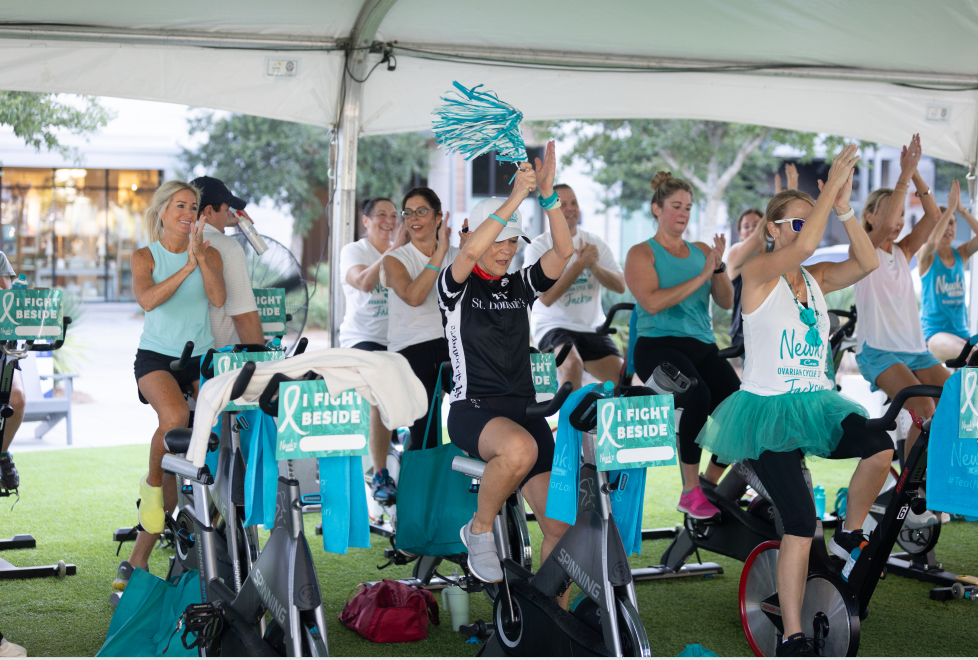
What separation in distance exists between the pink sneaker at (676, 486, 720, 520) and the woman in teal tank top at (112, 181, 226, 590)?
7.46ft

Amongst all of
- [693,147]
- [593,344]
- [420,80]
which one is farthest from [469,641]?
[693,147]

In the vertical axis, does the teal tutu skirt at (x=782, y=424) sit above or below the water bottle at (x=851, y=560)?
above

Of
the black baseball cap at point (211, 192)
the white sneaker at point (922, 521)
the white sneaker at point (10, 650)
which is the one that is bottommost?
the white sneaker at point (10, 650)

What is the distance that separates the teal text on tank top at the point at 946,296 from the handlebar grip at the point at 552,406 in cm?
368

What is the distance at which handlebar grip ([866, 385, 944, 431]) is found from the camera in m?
3.11

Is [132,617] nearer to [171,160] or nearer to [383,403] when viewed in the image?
[383,403]

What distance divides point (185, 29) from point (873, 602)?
4.58m

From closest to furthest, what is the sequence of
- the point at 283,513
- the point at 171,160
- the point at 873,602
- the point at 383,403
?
1. the point at 383,403
2. the point at 283,513
3. the point at 873,602
4. the point at 171,160

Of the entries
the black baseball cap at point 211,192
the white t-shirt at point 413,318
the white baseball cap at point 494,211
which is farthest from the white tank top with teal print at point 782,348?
the black baseball cap at point 211,192

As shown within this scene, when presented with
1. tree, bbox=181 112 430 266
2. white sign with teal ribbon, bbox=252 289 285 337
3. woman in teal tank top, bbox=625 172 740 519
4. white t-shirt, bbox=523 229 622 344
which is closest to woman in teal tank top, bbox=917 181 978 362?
woman in teal tank top, bbox=625 172 740 519

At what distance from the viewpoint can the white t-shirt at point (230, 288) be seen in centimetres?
455

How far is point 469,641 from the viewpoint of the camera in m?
3.79

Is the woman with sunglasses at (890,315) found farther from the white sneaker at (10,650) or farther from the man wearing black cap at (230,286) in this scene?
the white sneaker at (10,650)

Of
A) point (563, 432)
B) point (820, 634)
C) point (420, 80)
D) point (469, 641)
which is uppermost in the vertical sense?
point (420, 80)
